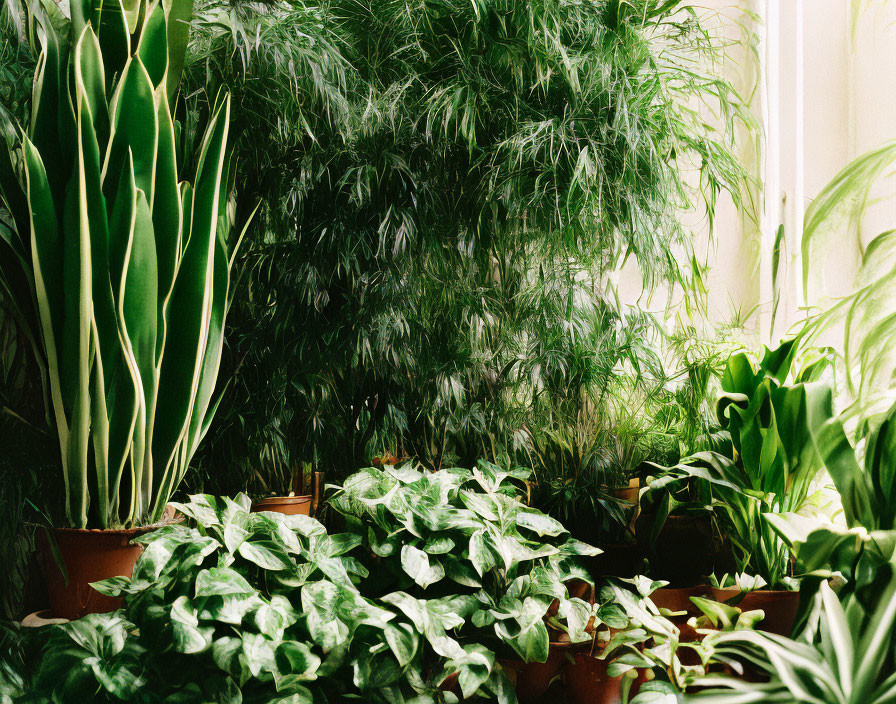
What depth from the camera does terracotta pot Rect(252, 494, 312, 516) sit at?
4.12ft

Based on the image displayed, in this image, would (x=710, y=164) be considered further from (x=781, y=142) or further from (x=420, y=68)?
(x=420, y=68)

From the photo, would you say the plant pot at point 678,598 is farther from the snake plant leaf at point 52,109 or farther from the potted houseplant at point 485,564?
the snake plant leaf at point 52,109

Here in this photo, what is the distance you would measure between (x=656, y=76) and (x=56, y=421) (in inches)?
48.1

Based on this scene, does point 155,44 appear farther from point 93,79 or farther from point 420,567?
point 420,567

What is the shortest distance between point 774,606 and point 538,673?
41 centimetres

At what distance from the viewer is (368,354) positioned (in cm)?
124

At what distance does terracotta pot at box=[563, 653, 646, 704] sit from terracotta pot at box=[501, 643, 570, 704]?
0.02m

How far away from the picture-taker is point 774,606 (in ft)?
3.40

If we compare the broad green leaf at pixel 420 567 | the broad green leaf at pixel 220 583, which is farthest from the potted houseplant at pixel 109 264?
the broad green leaf at pixel 420 567

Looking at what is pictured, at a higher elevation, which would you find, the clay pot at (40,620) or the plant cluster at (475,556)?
the plant cluster at (475,556)

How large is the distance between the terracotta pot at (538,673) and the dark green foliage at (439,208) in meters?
0.42

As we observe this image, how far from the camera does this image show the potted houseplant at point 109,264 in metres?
1.01

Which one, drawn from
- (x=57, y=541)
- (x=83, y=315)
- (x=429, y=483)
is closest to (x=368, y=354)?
(x=429, y=483)

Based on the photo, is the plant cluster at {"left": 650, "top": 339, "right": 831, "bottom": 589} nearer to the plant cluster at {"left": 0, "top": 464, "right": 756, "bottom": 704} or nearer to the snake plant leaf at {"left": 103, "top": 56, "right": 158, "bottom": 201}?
the plant cluster at {"left": 0, "top": 464, "right": 756, "bottom": 704}
